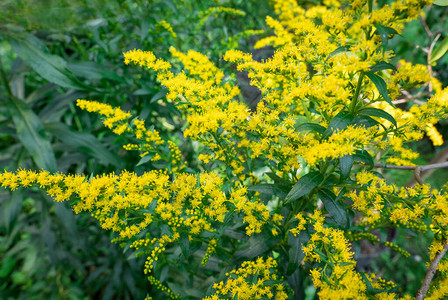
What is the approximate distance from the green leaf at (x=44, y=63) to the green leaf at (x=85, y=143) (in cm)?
36

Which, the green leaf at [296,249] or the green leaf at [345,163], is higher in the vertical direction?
the green leaf at [345,163]

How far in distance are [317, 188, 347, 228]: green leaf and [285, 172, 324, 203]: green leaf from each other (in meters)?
0.09

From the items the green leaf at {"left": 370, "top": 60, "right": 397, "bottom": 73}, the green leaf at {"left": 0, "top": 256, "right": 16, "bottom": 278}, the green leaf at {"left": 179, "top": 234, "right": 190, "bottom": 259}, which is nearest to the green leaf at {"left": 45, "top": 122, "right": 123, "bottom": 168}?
the green leaf at {"left": 179, "top": 234, "right": 190, "bottom": 259}

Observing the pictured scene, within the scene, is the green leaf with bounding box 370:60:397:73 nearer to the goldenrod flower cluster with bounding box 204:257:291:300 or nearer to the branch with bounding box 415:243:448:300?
the branch with bounding box 415:243:448:300

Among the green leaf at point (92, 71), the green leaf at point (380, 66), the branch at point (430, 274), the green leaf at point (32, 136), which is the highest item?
the green leaf at point (380, 66)

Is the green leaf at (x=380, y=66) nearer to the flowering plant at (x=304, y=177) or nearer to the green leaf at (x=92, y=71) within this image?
the flowering plant at (x=304, y=177)

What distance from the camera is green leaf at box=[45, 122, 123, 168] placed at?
5.15 ft

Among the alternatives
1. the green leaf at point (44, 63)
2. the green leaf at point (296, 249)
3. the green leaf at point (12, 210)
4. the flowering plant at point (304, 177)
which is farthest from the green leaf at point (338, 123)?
the green leaf at point (12, 210)

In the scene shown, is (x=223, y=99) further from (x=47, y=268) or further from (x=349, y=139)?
(x=47, y=268)

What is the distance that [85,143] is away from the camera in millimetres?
1583

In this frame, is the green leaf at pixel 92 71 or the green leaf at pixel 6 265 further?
the green leaf at pixel 6 265

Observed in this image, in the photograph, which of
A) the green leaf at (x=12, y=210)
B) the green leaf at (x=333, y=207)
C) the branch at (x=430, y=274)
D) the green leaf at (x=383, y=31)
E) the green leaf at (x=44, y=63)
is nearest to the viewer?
the green leaf at (x=383, y=31)

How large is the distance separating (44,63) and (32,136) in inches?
14.6

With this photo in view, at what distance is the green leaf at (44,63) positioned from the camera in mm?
1330
